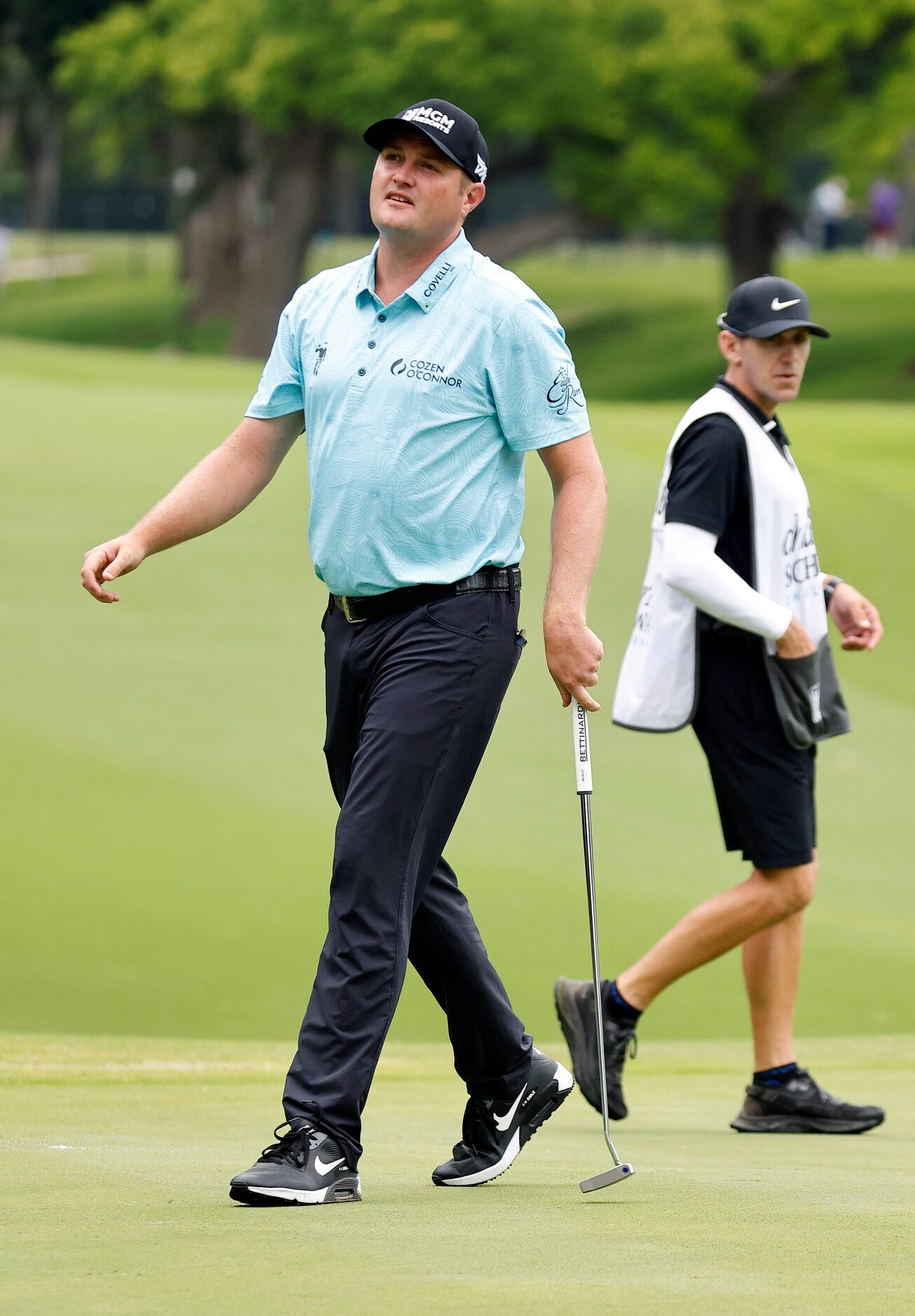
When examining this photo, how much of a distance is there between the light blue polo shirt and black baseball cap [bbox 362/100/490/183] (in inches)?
7.3

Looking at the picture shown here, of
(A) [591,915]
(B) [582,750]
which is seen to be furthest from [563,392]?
(A) [591,915]

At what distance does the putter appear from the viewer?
3.79m

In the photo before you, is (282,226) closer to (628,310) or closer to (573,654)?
Answer: (628,310)

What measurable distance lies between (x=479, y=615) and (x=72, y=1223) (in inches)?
55.7

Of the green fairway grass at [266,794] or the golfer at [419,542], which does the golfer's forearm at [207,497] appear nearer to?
the golfer at [419,542]

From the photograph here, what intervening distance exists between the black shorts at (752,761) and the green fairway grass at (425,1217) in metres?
0.76

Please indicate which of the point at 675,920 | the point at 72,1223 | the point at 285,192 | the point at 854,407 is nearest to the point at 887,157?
the point at 285,192

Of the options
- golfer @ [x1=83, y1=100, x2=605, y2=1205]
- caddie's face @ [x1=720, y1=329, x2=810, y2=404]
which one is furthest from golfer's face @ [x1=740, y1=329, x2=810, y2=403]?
golfer @ [x1=83, y1=100, x2=605, y2=1205]

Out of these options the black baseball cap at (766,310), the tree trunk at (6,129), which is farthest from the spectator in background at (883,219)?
the black baseball cap at (766,310)

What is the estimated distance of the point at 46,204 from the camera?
62.9 m

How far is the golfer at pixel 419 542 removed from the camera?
400cm

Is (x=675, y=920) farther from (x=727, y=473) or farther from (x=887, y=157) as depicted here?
(x=887, y=157)

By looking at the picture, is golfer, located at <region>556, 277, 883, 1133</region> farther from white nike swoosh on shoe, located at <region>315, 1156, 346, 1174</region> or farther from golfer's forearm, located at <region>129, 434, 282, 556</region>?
white nike swoosh on shoe, located at <region>315, 1156, 346, 1174</region>

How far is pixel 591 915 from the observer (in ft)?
13.8
